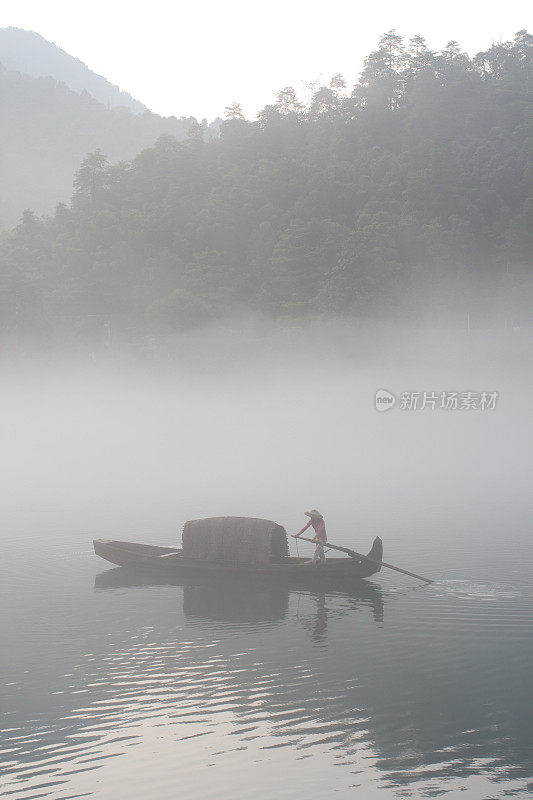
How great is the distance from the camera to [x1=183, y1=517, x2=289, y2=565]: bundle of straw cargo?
1225 inches

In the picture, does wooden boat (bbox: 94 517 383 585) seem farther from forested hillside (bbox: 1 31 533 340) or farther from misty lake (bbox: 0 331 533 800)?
forested hillside (bbox: 1 31 533 340)

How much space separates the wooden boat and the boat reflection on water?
0.43 metres

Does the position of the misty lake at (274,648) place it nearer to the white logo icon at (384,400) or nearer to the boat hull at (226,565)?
the boat hull at (226,565)

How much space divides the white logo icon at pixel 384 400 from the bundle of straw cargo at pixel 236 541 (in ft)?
239

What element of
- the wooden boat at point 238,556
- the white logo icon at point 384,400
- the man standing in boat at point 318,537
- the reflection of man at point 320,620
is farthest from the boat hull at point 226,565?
the white logo icon at point 384,400

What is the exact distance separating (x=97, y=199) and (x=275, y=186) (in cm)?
3943

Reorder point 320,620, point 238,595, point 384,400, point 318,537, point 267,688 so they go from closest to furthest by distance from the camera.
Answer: point 267,688 < point 320,620 < point 238,595 < point 318,537 < point 384,400

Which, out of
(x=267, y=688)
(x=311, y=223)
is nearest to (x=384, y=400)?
(x=311, y=223)

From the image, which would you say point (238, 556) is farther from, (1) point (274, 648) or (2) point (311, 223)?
(2) point (311, 223)

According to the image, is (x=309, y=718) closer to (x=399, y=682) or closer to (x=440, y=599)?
(x=399, y=682)

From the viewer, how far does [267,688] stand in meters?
20.5

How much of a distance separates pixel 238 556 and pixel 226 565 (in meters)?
0.58

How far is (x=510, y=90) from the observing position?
178 metres

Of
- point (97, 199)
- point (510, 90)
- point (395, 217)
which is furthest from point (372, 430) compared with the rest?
point (510, 90)
